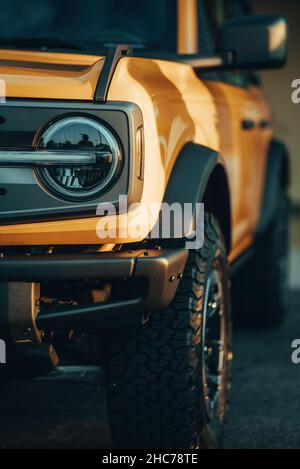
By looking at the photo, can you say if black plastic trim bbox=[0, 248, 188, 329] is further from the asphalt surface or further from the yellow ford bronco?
the asphalt surface

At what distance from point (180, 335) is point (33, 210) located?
573 millimetres

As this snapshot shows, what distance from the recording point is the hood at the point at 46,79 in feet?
8.31

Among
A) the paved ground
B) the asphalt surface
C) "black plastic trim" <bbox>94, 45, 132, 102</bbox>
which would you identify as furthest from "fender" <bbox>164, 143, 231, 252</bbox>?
the paved ground

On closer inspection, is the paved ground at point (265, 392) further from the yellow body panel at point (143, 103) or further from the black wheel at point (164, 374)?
the yellow body panel at point (143, 103)

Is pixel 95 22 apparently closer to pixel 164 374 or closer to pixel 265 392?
pixel 164 374

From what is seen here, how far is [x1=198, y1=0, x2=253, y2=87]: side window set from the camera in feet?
12.2

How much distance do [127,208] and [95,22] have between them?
3.95 ft

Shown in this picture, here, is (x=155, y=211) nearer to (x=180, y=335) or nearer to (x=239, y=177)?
(x=180, y=335)

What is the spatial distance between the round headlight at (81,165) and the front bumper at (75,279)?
6.7 inches

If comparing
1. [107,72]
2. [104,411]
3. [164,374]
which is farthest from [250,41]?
[104,411]

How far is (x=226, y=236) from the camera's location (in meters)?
3.59

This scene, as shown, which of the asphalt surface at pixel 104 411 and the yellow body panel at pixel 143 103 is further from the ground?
the yellow body panel at pixel 143 103

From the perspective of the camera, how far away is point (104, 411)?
3.86 meters

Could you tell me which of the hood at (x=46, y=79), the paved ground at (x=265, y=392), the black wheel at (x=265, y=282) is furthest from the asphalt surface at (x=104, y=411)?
the hood at (x=46, y=79)
